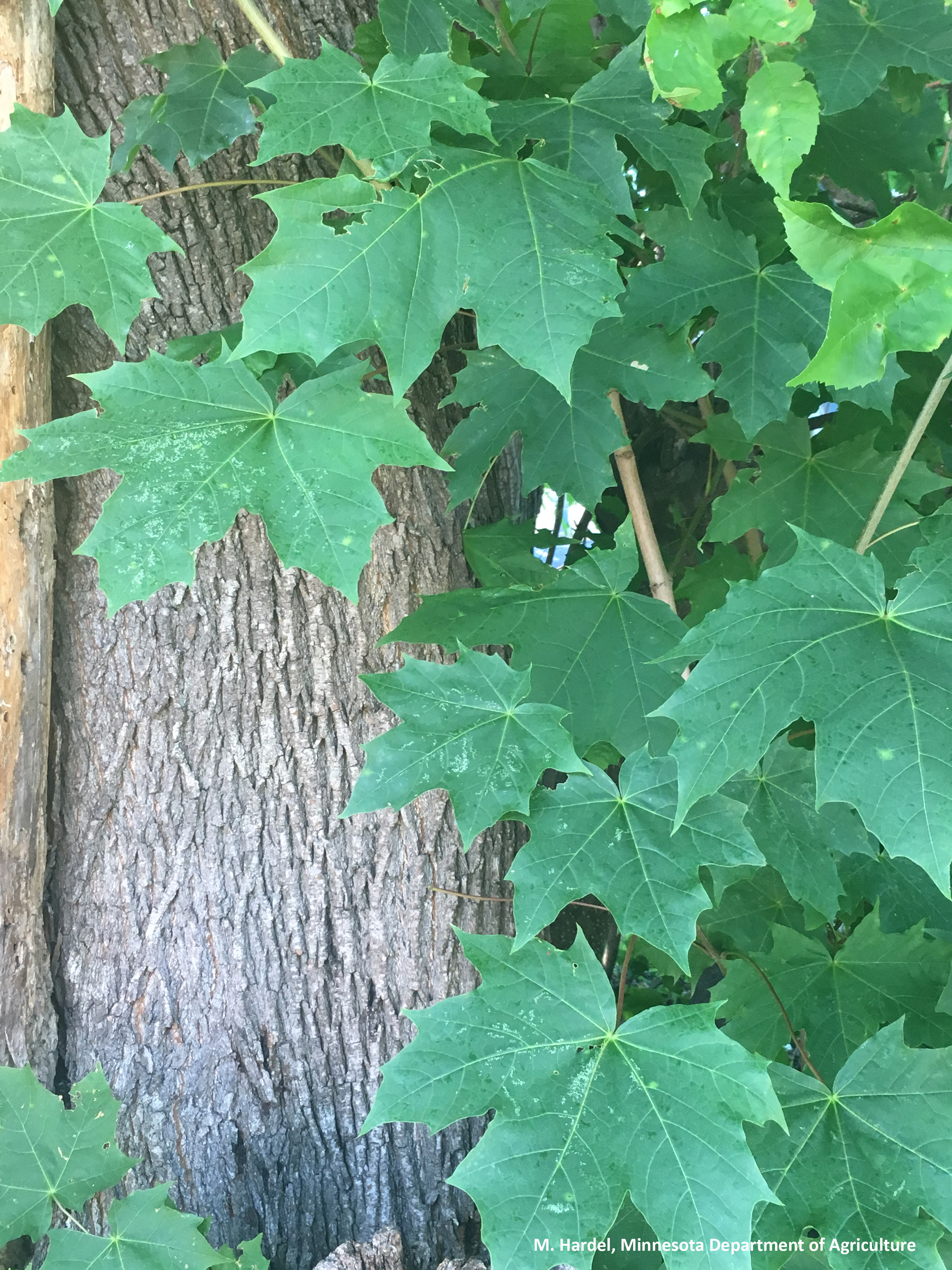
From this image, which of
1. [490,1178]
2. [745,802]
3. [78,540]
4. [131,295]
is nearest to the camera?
[490,1178]

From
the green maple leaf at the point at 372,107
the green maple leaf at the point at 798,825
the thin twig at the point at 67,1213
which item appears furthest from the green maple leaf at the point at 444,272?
the thin twig at the point at 67,1213

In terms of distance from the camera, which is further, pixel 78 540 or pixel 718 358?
pixel 78 540

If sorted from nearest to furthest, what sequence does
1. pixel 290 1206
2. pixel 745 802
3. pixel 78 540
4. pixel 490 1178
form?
pixel 490 1178, pixel 745 802, pixel 290 1206, pixel 78 540

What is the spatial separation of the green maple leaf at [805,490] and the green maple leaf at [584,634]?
262mm

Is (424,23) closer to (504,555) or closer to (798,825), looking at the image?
(504,555)

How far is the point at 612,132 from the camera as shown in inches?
53.0

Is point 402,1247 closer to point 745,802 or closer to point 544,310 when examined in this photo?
point 745,802

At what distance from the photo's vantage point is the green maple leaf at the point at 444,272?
1.13 m

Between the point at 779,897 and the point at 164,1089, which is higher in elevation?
the point at 779,897

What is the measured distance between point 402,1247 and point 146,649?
102 cm

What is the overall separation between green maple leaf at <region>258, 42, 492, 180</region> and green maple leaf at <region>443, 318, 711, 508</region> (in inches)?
14.8

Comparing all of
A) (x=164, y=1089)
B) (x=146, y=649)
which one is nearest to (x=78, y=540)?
(x=146, y=649)

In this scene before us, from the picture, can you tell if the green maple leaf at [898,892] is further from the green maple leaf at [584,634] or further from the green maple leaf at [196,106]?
the green maple leaf at [196,106]

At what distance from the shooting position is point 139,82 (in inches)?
60.9
